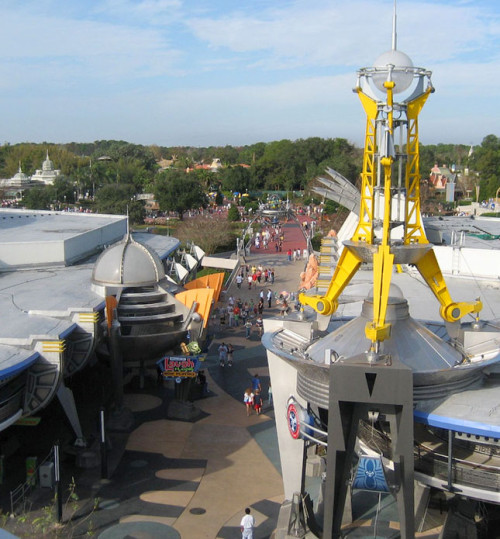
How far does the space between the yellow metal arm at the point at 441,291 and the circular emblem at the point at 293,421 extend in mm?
5345

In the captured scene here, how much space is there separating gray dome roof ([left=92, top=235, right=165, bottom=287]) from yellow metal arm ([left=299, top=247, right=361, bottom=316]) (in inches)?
483

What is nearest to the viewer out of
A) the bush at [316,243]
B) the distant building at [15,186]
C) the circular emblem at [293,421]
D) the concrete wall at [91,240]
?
the circular emblem at [293,421]

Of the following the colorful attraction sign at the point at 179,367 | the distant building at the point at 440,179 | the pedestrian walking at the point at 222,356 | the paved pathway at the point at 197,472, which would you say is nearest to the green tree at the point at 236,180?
the distant building at the point at 440,179

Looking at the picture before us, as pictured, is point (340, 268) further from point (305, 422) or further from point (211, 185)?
point (211, 185)

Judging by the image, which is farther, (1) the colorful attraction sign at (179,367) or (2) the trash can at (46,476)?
(1) the colorful attraction sign at (179,367)

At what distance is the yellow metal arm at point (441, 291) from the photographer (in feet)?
65.4

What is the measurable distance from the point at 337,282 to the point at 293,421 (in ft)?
14.3

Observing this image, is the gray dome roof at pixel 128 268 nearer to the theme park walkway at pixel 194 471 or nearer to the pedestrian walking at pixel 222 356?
the theme park walkway at pixel 194 471

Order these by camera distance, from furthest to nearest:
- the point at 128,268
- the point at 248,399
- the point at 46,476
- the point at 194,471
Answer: the point at 128,268, the point at 248,399, the point at 194,471, the point at 46,476

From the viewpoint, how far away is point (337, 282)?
20281 millimetres

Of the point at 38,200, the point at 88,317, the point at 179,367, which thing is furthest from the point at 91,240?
the point at 38,200

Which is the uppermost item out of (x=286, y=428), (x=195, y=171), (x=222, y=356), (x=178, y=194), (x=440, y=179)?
(x=195, y=171)

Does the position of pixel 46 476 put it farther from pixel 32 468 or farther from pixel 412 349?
pixel 412 349

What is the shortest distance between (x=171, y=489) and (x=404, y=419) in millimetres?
10130
